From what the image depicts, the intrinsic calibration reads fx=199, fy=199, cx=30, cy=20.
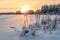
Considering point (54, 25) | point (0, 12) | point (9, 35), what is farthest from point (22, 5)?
point (9, 35)

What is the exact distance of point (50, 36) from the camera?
14.7 ft

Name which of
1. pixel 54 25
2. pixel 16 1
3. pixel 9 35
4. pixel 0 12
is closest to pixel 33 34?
pixel 9 35

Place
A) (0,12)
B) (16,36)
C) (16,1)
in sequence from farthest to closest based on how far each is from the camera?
(16,1) → (0,12) → (16,36)

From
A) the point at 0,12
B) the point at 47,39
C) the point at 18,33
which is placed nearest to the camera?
the point at 47,39

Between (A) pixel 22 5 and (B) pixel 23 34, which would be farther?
(A) pixel 22 5

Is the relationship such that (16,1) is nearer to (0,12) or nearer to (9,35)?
(0,12)

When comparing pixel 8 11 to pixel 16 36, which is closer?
pixel 16 36

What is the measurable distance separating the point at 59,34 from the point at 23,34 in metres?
0.84

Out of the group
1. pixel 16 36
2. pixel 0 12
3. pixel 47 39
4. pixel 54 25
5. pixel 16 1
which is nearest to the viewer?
pixel 47 39

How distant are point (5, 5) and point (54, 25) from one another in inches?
175

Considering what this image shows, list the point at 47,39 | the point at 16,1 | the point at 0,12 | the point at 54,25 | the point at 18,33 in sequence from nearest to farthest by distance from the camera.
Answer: the point at 47,39
the point at 18,33
the point at 54,25
the point at 0,12
the point at 16,1

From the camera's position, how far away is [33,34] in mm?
4629

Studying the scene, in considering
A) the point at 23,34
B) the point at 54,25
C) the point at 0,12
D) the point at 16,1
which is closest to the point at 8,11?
the point at 0,12

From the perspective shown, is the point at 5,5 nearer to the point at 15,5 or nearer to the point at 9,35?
the point at 15,5
